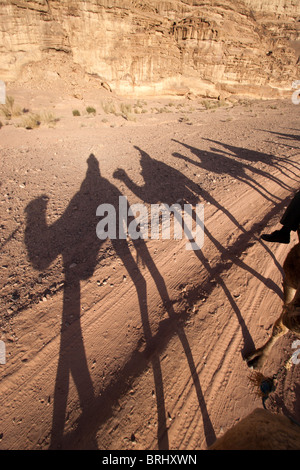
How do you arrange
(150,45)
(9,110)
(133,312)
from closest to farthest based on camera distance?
(133,312) → (9,110) → (150,45)

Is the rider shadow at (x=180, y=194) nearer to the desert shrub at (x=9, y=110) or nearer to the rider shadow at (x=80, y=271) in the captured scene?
the rider shadow at (x=80, y=271)

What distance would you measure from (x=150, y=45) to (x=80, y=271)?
27531 millimetres

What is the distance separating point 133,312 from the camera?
2.96 meters

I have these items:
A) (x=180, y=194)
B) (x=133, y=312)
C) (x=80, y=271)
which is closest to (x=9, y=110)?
(x=180, y=194)

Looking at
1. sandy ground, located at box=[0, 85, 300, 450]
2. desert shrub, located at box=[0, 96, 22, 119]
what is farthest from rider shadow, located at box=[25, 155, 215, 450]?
desert shrub, located at box=[0, 96, 22, 119]

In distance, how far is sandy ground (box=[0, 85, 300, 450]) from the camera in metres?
2.02

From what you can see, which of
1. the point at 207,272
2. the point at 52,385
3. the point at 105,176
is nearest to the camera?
the point at 52,385

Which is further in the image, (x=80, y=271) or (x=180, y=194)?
(x=180, y=194)

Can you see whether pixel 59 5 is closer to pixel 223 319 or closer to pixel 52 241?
pixel 52 241

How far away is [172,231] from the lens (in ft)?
14.5

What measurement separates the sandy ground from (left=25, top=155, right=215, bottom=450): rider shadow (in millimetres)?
17

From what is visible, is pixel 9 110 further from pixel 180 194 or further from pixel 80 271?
pixel 80 271
